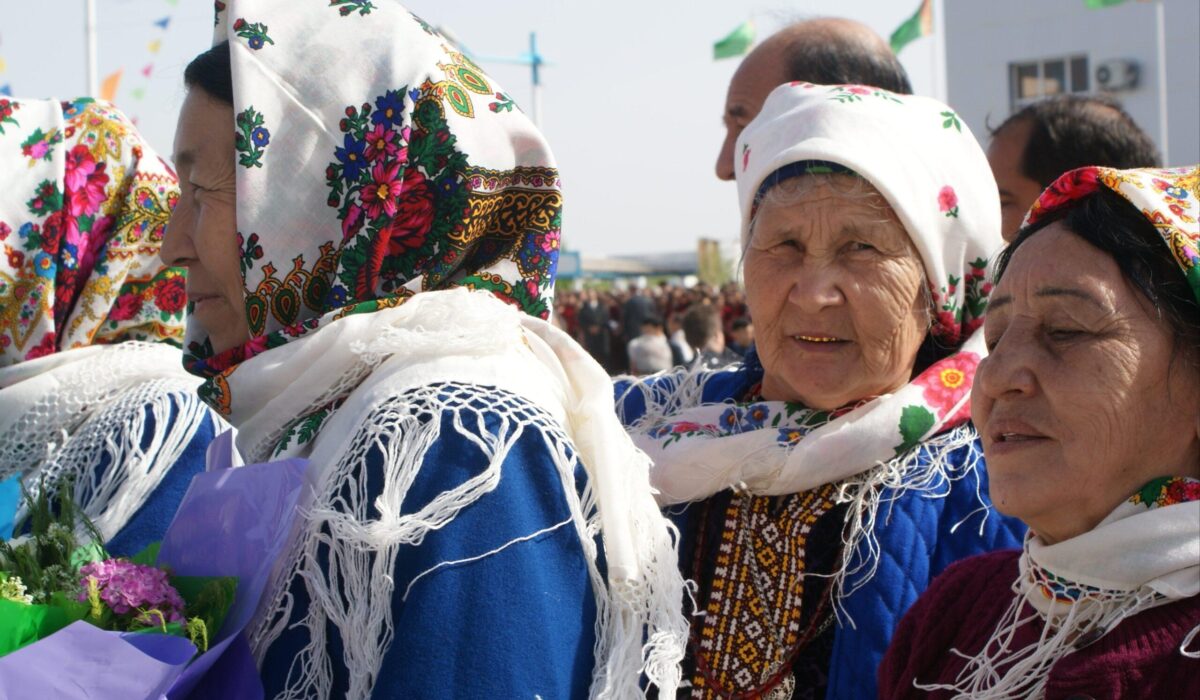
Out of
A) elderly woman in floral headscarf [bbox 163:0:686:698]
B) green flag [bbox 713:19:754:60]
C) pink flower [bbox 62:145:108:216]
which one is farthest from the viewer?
green flag [bbox 713:19:754:60]

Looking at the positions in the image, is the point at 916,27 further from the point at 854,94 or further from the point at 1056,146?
the point at 854,94

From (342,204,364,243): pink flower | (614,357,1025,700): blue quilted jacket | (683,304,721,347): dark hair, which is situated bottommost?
(683,304,721,347): dark hair

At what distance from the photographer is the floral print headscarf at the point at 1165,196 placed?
1.64m

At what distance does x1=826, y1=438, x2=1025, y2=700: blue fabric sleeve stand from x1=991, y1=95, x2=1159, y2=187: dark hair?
1.76 meters


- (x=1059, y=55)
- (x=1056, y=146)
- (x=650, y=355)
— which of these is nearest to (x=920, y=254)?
(x=1056, y=146)

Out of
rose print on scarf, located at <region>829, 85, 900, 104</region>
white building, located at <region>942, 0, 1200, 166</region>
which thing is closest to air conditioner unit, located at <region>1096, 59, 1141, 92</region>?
white building, located at <region>942, 0, 1200, 166</region>

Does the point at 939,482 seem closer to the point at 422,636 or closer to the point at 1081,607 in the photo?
the point at 1081,607

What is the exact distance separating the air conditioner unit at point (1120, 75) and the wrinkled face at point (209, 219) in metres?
27.0

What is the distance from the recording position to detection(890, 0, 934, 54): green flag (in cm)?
2123

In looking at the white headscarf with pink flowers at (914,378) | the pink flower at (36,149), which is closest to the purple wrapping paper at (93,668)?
the white headscarf with pink flowers at (914,378)

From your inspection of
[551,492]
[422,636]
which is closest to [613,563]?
[551,492]

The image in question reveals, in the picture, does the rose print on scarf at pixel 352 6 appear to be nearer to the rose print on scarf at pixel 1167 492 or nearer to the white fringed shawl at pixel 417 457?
the white fringed shawl at pixel 417 457

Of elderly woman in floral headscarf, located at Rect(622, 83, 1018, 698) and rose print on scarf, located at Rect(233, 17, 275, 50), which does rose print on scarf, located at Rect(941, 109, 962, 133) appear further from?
rose print on scarf, located at Rect(233, 17, 275, 50)

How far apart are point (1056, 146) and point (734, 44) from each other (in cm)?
1733
